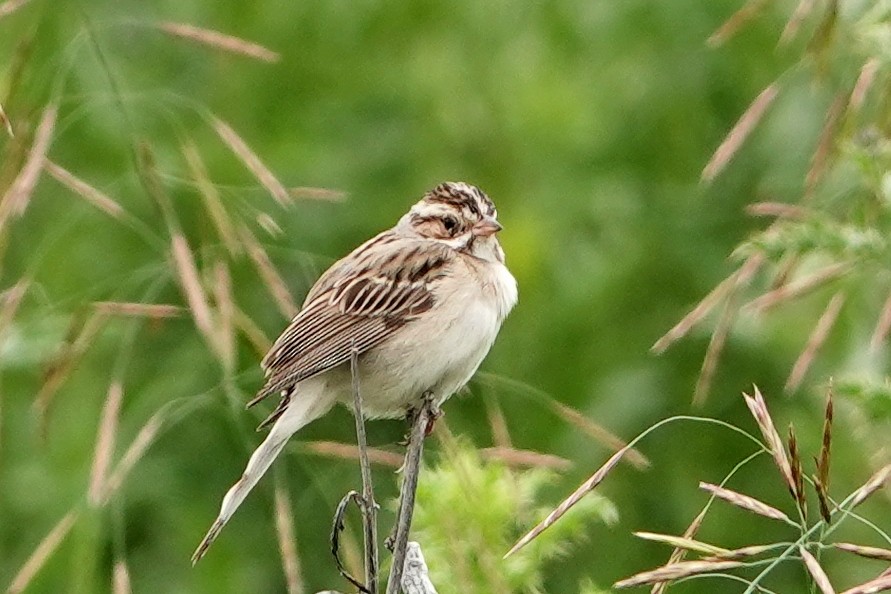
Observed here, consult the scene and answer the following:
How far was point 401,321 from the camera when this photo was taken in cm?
408

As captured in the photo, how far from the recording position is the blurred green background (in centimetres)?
546

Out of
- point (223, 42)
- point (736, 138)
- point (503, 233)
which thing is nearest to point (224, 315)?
point (223, 42)

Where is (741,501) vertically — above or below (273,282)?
above

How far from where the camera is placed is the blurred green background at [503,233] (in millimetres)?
5457

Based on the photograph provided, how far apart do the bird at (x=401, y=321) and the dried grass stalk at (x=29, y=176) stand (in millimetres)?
545

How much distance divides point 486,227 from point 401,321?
14.8 inches

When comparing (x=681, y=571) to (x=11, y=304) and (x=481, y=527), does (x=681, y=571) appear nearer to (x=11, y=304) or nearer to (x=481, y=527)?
(x=481, y=527)

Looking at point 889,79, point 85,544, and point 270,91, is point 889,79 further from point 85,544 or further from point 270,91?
point 270,91

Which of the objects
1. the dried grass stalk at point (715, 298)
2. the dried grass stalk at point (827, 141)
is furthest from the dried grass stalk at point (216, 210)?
the dried grass stalk at point (827, 141)

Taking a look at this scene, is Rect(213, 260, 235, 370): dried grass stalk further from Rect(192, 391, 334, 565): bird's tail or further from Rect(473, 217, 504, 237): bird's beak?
Rect(473, 217, 504, 237): bird's beak

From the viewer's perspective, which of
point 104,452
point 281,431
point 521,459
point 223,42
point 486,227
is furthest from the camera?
point 486,227

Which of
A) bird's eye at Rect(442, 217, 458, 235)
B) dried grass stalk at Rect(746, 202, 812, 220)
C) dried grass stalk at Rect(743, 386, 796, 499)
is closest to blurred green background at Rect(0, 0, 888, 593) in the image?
bird's eye at Rect(442, 217, 458, 235)

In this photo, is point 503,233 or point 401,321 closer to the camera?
point 401,321

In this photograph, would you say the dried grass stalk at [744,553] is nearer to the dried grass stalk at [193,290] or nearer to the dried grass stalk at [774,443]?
the dried grass stalk at [774,443]
